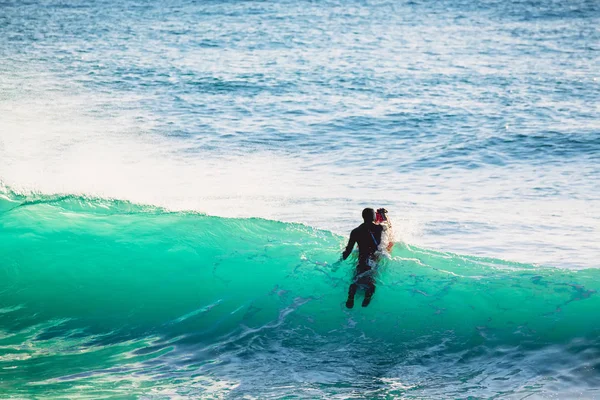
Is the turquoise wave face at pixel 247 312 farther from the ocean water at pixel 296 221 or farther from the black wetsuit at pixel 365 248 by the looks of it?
the black wetsuit at pixel 365 248

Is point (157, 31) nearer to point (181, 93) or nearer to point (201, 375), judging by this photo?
point (181, 93)

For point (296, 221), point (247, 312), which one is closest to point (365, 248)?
point (247, 312)

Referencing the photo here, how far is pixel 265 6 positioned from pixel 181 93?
1658cm

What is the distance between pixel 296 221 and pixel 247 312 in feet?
10.6

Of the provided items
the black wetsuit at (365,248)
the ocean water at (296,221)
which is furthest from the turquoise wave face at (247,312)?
the black wetsuit at (365,248)

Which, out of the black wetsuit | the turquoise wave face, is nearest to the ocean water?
the turquoise wave face

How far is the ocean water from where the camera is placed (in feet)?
24.9

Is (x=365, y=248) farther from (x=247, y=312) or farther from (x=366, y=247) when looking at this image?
(x=247, y=312)

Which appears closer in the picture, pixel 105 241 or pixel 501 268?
pixel 501 268

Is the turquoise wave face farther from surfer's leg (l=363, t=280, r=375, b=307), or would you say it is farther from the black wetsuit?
the black wetsuit

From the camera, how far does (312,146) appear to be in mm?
17156

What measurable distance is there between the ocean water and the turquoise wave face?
3 cm

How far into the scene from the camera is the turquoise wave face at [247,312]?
7340 mm

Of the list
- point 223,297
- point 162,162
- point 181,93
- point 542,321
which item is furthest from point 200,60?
point 542,321
